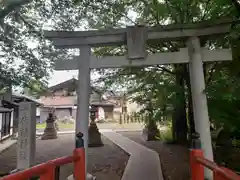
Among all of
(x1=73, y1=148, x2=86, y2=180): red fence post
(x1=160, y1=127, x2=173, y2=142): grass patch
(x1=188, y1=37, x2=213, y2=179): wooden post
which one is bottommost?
(x1=160, y1=127, x2=173, y2=142): grass patch

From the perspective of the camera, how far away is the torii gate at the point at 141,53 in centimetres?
500

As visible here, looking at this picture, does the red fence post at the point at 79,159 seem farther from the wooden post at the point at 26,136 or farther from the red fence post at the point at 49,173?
the wooden post at the point at 26,136

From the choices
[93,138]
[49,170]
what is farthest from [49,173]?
[93,138]

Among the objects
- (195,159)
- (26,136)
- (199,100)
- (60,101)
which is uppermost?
(60,101)

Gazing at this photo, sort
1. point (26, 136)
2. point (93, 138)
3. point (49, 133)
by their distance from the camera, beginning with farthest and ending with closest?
point (49, 133)
point (93, 138)
point (26, 136)

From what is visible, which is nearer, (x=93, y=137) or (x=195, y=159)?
(x=195, y=159)

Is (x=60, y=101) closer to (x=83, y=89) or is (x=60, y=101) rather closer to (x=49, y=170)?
(x=83, y=89)

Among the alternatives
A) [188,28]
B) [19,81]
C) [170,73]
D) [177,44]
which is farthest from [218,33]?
[19,81]

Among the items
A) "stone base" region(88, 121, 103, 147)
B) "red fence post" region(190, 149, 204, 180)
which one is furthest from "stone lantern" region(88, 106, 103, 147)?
"red fence post" region(190, 149, 204, 180)

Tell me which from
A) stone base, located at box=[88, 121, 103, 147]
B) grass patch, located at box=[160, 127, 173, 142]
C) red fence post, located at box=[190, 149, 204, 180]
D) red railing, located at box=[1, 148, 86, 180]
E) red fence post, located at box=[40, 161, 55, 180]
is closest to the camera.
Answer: red railing, located at box=[1, 148, 86, 180]

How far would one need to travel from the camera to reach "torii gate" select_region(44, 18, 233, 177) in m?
5.00

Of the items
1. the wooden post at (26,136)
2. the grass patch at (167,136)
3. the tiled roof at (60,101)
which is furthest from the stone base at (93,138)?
the tiled roof at (60,101)

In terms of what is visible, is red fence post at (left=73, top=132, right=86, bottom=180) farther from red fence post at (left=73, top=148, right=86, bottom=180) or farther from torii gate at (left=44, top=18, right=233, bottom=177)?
torii gate at (left=44, top=18, right=233, bottom=177)

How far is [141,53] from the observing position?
504 centimetres
